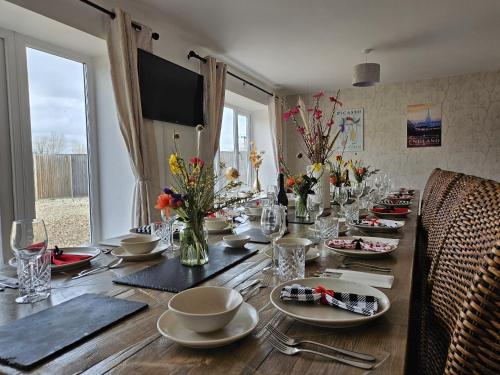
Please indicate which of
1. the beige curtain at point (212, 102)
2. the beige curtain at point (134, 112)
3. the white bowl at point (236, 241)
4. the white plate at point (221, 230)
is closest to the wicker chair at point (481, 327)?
the white bowl at point (236, 241)

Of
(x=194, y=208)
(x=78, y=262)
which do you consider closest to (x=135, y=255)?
(x=78, y=262)

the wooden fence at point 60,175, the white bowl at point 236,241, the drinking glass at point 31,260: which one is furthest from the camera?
the wooden fence at point 60,175

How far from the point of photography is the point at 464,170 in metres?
5.45

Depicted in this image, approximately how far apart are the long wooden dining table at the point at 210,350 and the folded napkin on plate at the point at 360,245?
0.31 metres

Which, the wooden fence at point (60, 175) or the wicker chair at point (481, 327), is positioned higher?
the wooden fence at point (60, 175)

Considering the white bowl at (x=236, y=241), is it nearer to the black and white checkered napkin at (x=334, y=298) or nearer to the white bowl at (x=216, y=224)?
the white bowl at (x=216, y=224)

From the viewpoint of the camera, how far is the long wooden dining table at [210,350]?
591 millimetres

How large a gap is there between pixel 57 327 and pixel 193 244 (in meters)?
0.52

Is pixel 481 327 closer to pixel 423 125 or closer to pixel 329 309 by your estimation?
pixel 329 309

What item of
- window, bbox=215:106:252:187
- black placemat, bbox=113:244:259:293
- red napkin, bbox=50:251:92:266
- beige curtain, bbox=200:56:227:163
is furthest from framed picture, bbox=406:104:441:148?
red napkin, bbox=50:251:92:266

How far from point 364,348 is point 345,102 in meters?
5.95

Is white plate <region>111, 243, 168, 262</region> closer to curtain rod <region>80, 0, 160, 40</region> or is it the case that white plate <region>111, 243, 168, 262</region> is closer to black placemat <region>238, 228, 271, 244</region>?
black placemat <region>238, 228, 271, 244</region>

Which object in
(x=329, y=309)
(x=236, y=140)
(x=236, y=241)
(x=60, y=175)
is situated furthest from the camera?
(x=236, y=140)

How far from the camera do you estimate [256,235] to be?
5.50ft
